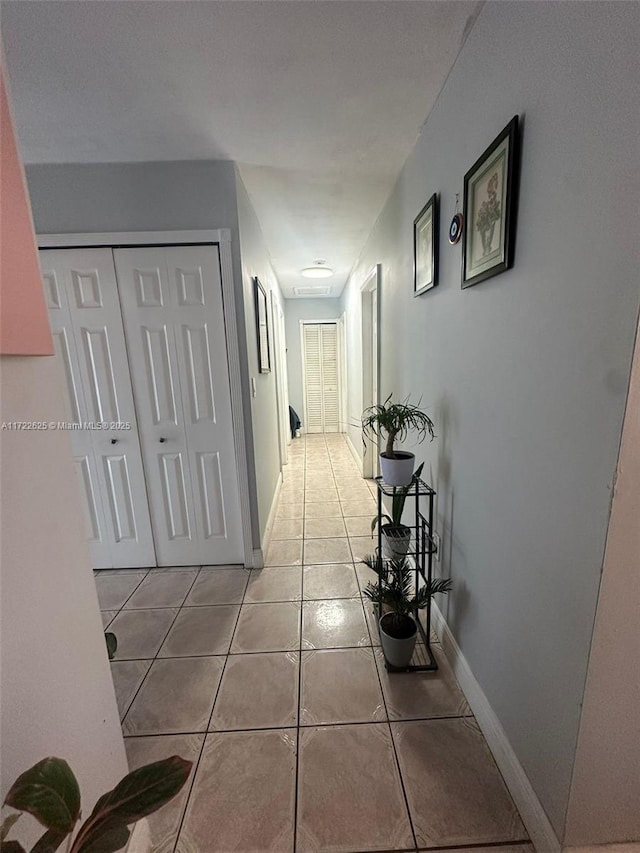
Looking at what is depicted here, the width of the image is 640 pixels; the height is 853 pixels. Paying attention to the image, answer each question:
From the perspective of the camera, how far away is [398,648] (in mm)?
1472

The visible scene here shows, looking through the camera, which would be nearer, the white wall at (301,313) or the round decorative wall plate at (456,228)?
the round decorative wall plate at (456,228)

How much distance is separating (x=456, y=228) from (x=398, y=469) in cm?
99

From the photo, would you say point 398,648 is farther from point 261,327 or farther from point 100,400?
point 261,327

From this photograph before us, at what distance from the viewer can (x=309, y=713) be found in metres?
1.34

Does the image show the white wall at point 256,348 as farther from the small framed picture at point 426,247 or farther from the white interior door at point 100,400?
the small framed picture at point 426,247

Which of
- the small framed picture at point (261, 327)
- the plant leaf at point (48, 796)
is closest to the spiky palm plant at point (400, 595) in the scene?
the plant leaf at point (48, 796)

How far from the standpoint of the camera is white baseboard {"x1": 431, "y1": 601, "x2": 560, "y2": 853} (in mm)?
937

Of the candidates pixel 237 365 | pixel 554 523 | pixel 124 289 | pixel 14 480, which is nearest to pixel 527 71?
pixel 554 523

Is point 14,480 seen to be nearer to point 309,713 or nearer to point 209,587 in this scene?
point 309,713

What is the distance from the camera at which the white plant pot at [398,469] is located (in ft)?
5.02

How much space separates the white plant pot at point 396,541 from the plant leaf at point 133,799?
49.1 inches

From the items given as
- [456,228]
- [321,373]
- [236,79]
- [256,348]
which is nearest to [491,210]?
[456,228]

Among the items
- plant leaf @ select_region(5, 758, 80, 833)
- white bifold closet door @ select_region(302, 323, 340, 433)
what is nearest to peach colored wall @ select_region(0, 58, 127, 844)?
plant leaf @ select_region(5, 758, 80, 833)

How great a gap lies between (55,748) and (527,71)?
1.92 metres
